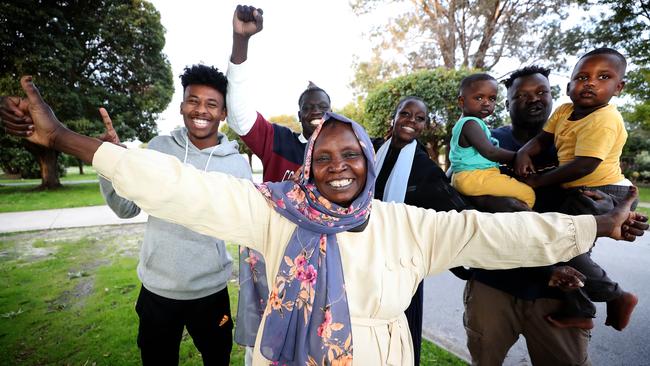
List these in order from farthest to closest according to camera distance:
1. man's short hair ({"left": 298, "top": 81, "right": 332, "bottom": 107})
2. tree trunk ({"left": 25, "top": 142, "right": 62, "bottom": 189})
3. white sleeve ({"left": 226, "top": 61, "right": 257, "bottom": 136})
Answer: tree trunk ({"left": 25, "top": 142, "right": 62, "bottom": 189}) < man's short hair ({"left": 298, "top": 81, "right": 332, "bottom": 107}) < white sleeve ({"left": 226, "top": 61, "right": 257, "bottom": 136})

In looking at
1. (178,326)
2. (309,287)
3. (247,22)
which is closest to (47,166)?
(178,326)

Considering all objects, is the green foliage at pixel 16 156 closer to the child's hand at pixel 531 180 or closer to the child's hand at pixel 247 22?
the child's hand at pixel 247 22

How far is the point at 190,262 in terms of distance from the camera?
2141 millimetres

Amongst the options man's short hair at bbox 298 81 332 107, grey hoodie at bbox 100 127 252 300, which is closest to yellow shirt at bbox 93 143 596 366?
grey hoodie at bbox 100 127 252 300

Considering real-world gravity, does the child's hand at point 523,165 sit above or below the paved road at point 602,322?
above

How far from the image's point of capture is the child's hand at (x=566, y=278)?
1739 millimetres

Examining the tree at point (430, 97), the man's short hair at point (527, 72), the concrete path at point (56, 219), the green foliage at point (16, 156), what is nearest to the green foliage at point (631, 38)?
the tree at point (430, 97)

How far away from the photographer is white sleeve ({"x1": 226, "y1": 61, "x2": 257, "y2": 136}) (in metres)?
2.05

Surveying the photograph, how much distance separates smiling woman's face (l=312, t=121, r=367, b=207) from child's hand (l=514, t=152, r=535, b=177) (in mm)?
1100

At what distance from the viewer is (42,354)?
10.4ft

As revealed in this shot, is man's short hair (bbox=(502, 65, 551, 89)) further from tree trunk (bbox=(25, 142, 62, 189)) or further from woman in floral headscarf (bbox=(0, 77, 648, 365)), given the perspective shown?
tree trunk (bbox=(25, 142, 62, 189))

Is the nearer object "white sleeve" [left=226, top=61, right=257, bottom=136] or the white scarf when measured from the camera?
"white sleeve" [left=226, top=61, right=257, bottom=136]

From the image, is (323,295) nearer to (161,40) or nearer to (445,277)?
(445,277)

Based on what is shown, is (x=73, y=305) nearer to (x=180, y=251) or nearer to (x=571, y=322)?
(x=180, y=251)
